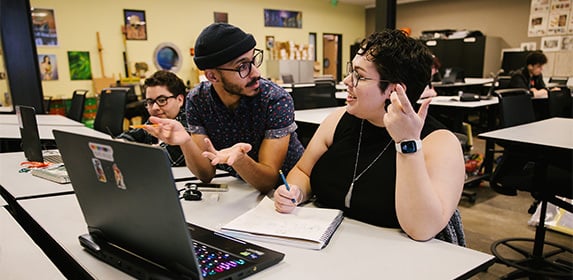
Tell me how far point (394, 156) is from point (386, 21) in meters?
2.99

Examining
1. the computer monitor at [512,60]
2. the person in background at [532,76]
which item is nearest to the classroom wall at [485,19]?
the computer monitor at [512,60]

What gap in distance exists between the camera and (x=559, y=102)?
3.70 meters

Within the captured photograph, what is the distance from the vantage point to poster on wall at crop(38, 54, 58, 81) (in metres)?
6.63

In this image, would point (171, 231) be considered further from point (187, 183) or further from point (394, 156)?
point (187, 183)

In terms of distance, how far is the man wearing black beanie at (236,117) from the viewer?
142 cm

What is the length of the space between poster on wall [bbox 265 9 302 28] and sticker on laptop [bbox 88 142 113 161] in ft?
28.7

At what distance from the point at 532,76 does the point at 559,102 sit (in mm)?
2072

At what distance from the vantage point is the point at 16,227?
1151mm

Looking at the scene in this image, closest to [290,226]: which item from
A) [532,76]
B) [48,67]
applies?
[532,76]

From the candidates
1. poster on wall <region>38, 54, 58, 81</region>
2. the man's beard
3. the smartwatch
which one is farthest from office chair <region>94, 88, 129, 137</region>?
poster on wall <region>38, 54, 58, 81</region>

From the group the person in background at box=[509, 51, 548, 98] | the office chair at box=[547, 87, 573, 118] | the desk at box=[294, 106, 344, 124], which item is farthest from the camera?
the person in background at box=[509, 51, 548, 98]

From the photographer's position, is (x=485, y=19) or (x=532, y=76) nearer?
(x=532, y=76)

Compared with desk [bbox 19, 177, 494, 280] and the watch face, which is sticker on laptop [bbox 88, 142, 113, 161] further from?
the watch face

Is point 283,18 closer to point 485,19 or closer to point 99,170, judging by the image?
point 485,19
